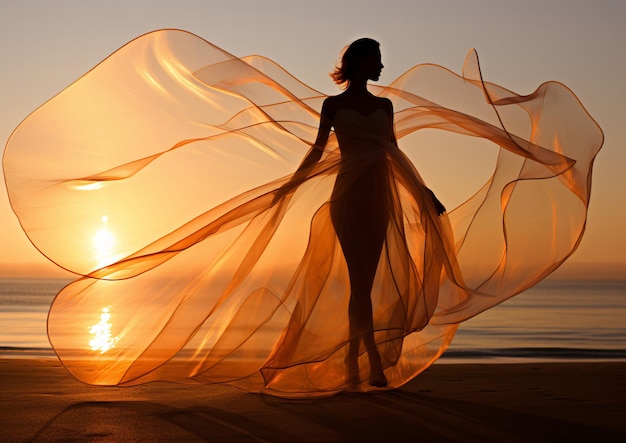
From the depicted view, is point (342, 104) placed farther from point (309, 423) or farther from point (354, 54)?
point (309, 423)

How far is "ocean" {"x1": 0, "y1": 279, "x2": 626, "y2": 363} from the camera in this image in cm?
1040

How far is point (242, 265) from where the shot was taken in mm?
5707

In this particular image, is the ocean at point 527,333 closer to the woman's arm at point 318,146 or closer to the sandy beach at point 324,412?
the sandy beach at point 324,412

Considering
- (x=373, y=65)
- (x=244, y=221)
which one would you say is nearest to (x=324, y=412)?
(x=244, y=221)

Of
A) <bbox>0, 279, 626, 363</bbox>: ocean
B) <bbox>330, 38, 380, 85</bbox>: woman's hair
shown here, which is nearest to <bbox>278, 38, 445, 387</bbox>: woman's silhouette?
<bbox>330, 38, 380, 85</bbox>: woman's hair

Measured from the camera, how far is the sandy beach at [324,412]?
436 cm

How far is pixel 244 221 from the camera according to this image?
5.75 m

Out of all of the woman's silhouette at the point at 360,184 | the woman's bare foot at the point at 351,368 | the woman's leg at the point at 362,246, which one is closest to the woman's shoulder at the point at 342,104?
the woman's silhouette at the point at 360,184

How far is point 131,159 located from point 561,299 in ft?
72.7

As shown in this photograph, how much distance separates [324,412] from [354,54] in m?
2.44

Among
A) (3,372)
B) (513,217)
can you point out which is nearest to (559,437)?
(513,217)

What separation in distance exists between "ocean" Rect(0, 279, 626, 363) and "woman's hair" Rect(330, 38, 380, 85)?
441cm

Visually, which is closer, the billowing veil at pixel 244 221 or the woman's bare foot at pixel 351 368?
the billowing veil at pixel 244 221

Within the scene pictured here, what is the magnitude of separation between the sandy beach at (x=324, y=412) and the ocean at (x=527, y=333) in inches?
145
